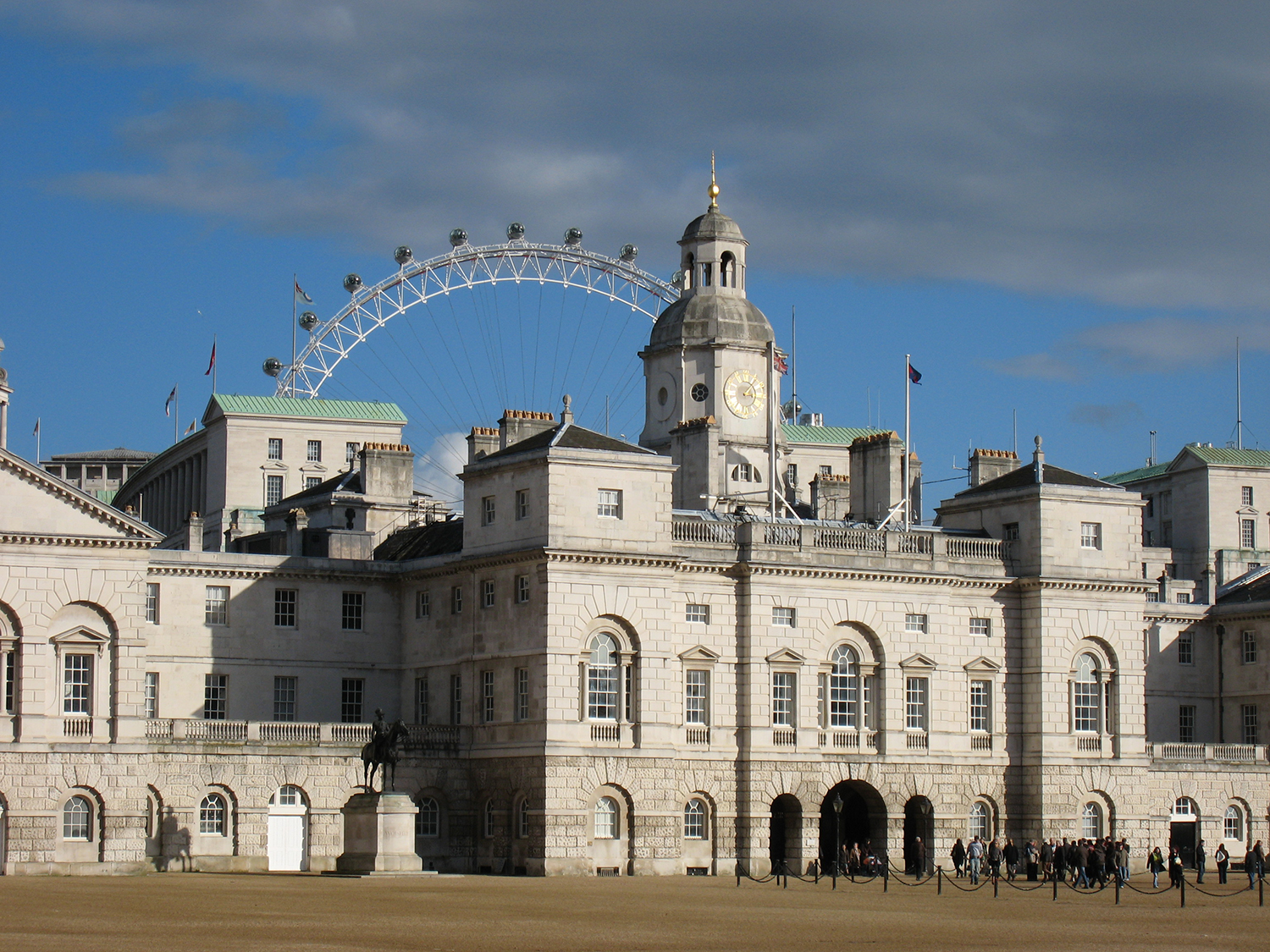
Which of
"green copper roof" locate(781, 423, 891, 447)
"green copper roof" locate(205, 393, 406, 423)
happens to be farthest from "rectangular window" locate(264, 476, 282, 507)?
"green copper roof" locate(781, 423, 891, 447)

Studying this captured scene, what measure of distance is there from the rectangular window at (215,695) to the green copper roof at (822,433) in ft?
244

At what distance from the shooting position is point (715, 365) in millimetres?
96500

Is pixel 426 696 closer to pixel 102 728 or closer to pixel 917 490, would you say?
pixel 102 728

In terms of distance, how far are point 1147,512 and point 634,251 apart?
36316 mm

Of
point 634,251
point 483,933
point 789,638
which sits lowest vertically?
point 483,933

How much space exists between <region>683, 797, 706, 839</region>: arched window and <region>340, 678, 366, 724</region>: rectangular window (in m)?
12.6

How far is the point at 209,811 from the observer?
78.3 m

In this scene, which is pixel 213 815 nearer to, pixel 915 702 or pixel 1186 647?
pixel 915 702

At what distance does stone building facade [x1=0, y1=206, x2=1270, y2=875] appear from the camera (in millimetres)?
76938

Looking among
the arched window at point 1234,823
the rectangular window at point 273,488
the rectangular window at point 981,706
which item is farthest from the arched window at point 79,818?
the rectangular window at point 273,488

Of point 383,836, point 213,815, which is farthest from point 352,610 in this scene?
point 383,836

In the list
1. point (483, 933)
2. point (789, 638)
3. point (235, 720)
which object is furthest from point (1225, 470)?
point (483, 933)

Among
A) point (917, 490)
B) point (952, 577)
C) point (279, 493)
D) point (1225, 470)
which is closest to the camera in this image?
point (952, 577)

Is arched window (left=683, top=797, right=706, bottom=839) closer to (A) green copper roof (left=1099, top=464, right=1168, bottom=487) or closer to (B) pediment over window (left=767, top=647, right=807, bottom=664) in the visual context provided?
(B) pediment over window (left=767, top=647, right=807, bottom=664)
